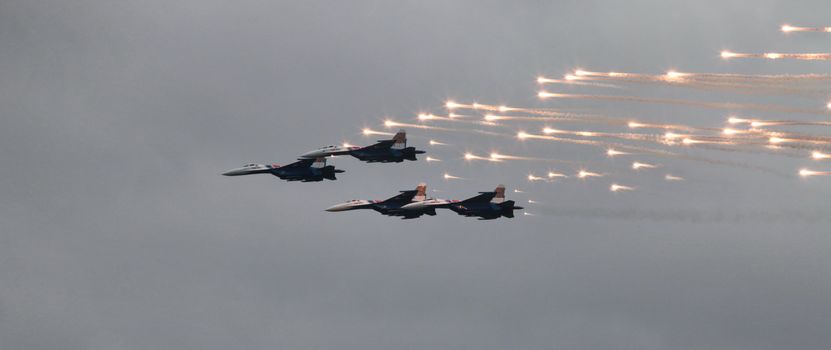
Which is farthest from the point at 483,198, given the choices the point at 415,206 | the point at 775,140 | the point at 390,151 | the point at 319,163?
the point at 775,140

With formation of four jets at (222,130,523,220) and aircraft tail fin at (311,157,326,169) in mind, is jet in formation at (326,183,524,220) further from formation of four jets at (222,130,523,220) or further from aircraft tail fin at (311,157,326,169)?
aircraft tail fin at (311,157,326,169)

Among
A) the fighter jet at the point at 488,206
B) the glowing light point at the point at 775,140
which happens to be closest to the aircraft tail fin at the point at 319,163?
the fighter jet at the point at 488,206

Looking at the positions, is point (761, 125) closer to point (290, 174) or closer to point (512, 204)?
point (512, 204)

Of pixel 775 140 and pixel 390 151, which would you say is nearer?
pixel 775 140

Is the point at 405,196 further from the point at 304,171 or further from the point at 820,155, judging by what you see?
the point at 820,155

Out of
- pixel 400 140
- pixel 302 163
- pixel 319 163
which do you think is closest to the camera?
pixel 400 140

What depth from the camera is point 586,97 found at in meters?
116

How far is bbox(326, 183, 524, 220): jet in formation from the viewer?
149125 millimetres

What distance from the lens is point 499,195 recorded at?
150500mm

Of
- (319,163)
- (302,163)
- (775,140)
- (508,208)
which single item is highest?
(302,163)

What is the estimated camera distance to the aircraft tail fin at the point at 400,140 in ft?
484

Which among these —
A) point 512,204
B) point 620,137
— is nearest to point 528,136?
point 620,137

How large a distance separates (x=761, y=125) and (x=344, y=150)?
5826 cm

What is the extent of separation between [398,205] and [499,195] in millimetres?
12634
